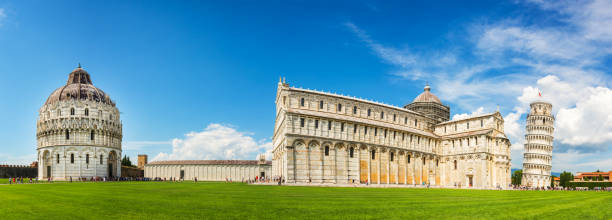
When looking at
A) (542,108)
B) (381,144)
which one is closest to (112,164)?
(381,144)

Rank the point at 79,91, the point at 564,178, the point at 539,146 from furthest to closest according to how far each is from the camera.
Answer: the point at 564,178
the point at 539,146
the point at 79,91

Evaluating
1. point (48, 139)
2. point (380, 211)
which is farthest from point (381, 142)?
point (48, 139)

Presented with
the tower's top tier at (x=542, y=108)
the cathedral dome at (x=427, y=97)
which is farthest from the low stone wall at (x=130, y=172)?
the tower's top tier at (x=542, y=108)

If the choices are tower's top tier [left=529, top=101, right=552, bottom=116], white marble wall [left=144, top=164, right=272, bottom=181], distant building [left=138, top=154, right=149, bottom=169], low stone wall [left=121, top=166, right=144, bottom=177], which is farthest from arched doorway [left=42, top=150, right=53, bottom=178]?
tower's top tier [left=529, top=101, right=552, bottom=116]

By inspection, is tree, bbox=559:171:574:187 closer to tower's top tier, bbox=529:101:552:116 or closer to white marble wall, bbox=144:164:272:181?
tower's top tier, bbox=529:101:552:116

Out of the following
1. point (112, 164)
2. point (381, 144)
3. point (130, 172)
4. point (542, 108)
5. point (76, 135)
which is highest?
point (542, 108)

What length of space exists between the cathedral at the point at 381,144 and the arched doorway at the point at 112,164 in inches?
1447

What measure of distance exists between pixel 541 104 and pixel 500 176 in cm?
4962

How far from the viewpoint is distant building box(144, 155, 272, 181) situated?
9112 centimetres

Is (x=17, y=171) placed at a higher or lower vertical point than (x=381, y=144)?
lower

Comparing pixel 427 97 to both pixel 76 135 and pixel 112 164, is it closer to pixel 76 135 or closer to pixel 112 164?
pixel 112 164

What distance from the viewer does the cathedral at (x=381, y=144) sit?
54.2 meters

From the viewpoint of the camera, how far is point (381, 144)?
62500mm

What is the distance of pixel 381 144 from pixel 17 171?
243 feet
